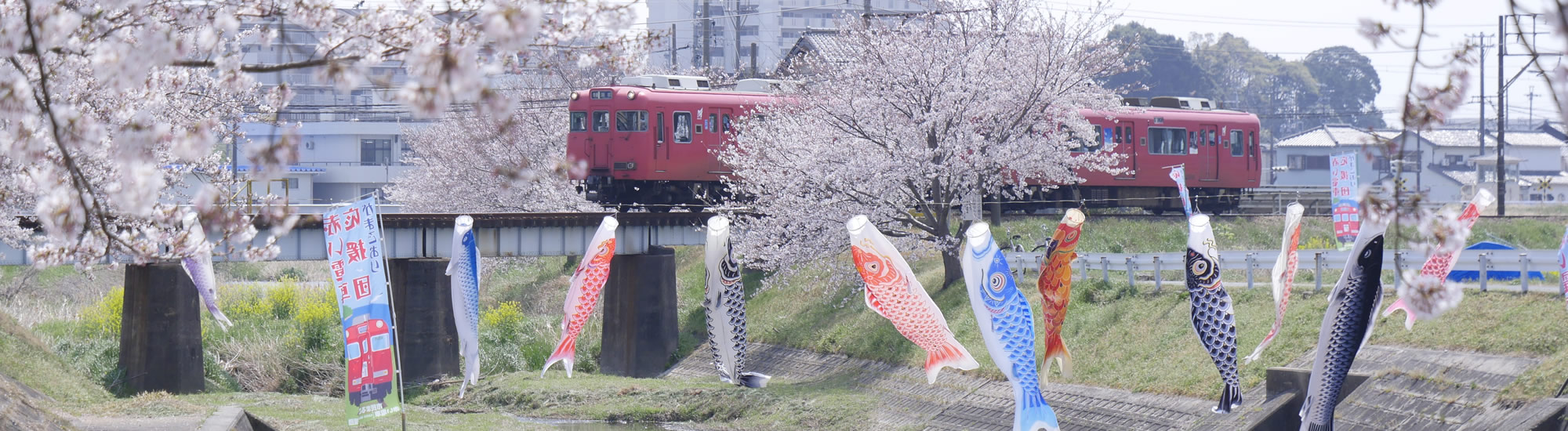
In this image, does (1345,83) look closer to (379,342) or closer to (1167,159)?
(1167,159)

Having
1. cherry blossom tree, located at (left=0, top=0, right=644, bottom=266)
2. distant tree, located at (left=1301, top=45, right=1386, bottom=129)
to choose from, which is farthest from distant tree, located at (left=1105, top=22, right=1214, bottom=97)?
cherry blossom tree, located at (left=0, top=0, right=644, bottom=266)

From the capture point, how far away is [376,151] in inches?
2376

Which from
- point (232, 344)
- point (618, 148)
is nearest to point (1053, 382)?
point (618, 148)

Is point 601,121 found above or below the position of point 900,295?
above

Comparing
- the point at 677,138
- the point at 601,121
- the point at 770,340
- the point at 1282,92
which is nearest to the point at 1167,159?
the point at 770,340

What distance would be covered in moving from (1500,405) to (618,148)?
16.8 meters

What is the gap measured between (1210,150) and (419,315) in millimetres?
16905

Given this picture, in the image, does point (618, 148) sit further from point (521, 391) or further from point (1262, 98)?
point (1262, 98)

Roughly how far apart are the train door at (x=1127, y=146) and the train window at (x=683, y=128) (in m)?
8.58

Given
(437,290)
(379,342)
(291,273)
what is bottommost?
(291,273)

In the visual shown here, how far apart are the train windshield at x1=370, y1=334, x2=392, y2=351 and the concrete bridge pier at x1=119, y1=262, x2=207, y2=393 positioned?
9513 mm

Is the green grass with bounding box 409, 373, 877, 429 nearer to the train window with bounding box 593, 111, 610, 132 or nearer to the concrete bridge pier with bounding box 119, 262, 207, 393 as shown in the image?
the concrete bridge pier with bounding box 119, 262, 207, 393

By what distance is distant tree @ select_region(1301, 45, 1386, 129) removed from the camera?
80562mm

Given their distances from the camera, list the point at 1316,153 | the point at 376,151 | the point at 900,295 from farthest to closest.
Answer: the point at 376,151 < the point at 1316,153 < the point at 900,295
